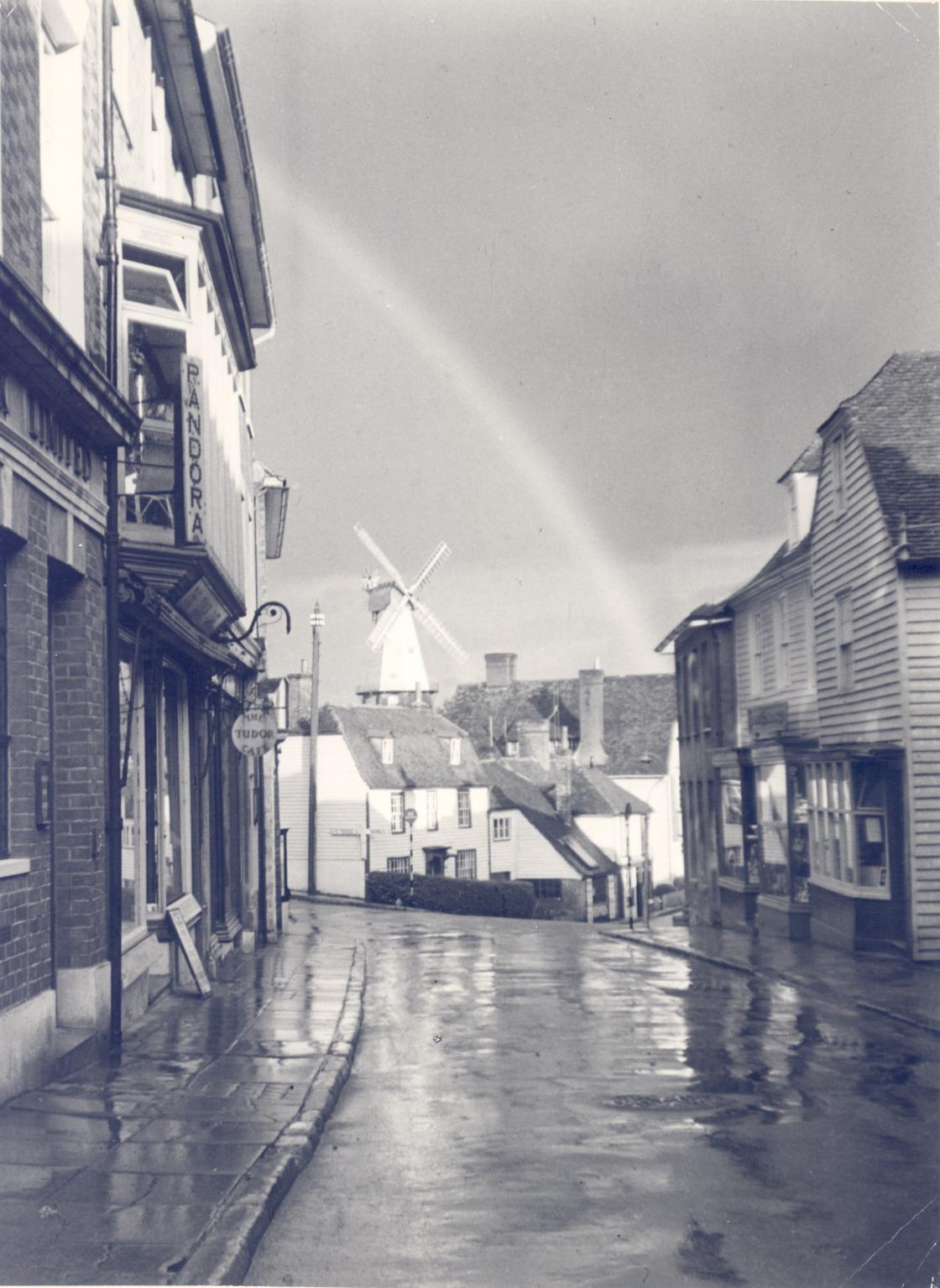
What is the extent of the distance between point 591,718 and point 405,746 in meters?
15.7

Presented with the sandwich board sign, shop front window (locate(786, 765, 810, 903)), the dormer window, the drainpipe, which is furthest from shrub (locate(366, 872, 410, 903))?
the drainpipe

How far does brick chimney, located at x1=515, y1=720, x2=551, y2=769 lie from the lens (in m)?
65.2

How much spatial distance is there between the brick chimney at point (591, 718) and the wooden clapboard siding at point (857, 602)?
143ft

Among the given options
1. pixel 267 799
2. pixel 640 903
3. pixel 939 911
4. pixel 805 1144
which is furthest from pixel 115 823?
pixel 640 903

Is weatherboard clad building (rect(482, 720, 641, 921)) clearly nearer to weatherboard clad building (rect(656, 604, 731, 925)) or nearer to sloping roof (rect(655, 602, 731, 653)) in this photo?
weatherboard clad building (rect(656, 604, 731, 925))

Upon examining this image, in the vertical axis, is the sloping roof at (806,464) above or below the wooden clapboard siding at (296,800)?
above

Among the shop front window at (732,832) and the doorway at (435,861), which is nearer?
the shop front window at (732,832)

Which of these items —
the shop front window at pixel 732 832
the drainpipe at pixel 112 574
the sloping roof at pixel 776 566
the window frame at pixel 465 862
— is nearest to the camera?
the drainpipe at pixel 112 574

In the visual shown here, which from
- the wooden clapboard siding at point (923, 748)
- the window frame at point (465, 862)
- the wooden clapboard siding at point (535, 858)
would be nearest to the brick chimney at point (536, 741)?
the wooden clapboard siding at point (535, 858)

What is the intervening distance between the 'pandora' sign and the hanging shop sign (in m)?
5.28

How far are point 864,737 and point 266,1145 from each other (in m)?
14.6

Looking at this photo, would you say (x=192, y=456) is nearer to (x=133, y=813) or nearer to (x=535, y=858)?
(x=133, y=813)

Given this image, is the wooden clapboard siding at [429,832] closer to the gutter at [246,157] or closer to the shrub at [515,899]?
the shrub at [515,899]

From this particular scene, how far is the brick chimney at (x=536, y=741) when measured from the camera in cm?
6525
